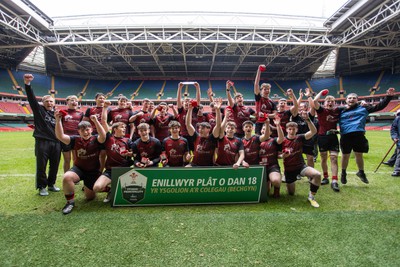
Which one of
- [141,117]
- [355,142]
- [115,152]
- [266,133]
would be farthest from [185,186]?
[355,142]

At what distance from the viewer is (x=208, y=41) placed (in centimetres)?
1948

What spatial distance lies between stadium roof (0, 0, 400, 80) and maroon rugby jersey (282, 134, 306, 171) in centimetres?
1672

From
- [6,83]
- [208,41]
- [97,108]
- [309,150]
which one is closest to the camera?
[309,150]

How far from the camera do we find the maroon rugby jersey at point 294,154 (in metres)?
4.12

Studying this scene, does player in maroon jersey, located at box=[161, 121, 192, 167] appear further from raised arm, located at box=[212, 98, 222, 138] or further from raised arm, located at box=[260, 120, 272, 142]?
raised arm, located at box=[260, 120, 272, 142]

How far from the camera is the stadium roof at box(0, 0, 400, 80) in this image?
57.9 ft

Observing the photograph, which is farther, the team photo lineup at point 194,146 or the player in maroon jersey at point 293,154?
the player in maroon jersey at point 293,154

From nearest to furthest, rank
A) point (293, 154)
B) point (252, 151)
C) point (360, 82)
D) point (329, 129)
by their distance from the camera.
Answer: point (293, 154), point (252, 151), point (329, 129), point (360, 82)

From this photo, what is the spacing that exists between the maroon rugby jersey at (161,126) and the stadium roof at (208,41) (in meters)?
16.1

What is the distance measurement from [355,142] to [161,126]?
4483 millimetres

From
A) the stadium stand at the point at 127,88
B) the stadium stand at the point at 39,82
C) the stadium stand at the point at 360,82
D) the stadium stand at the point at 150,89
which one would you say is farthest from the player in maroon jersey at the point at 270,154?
the stadium stand at the point at 39,82

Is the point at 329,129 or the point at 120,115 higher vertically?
the point at 120,115

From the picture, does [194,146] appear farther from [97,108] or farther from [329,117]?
[329,117]

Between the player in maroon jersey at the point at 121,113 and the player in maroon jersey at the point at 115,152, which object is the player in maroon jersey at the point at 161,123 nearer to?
the player in maroon jersey at the point at 121,113
